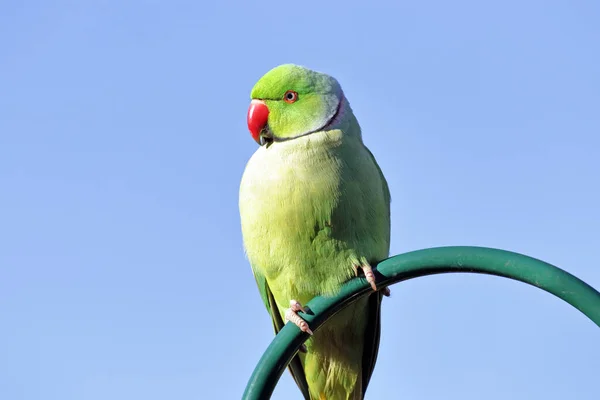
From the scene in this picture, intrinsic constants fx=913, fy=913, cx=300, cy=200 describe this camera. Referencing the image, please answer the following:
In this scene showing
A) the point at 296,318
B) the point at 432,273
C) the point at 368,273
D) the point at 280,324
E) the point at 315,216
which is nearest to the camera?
the point at 432,273

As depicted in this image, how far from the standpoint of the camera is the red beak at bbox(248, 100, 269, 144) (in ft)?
17.3

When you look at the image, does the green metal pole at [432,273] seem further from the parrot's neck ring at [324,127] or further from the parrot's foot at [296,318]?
the parrot's neck ring at [324,127]

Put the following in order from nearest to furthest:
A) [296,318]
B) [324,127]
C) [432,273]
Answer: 1. [432,273]
2. [296,318]
3. [324,127]

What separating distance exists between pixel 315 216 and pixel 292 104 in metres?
0.86

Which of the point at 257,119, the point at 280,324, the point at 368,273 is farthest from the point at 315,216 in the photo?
the point at 280,324

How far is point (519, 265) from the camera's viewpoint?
343 cm

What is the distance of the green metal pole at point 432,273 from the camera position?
3.30m

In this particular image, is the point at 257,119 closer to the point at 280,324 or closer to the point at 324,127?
the point at 324,127

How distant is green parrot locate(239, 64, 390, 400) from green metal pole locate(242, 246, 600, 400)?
0.17m

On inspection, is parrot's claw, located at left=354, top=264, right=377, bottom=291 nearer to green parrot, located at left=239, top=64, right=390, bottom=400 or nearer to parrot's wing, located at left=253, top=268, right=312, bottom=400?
green parrot, located at left=239, top=64, right=390, bottom=400

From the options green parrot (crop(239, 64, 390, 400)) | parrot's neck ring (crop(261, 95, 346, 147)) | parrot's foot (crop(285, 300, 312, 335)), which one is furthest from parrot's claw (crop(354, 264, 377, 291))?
parrot's neck ring (crop(261, 95, 346, 147))

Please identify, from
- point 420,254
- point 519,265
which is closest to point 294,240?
point 420,254

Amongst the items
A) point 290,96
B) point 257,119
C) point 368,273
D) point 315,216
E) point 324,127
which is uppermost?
point 290,96

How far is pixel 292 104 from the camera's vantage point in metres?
5.29
